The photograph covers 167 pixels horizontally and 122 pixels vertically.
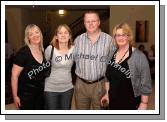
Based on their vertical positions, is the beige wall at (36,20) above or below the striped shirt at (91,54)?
above

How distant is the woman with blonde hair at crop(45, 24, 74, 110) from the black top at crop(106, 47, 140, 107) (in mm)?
367

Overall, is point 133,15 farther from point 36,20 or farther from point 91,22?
point 36,20

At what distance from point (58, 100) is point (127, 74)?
0.67 meters

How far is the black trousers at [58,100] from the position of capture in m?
2.70

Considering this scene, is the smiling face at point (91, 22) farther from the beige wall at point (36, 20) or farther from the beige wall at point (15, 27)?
the beige wall at point (15, 27)

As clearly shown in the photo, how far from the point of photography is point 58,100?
2.71m

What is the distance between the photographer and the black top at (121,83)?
2.63 m

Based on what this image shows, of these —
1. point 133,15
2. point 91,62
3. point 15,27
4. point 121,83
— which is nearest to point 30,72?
point 15,27

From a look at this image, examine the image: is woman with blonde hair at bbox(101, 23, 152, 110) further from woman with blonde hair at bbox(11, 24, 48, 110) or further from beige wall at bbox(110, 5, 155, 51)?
woman with blonde hair at bbox(11, 24, 48, 110)

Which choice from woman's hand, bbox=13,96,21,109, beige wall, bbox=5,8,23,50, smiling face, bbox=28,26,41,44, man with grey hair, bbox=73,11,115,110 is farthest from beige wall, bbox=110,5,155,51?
woman's hand, bbox=13,96,21,109

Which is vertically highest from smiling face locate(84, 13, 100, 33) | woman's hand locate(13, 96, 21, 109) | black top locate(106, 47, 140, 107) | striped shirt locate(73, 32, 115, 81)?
smiling face locate(84, 13, 100, 33)

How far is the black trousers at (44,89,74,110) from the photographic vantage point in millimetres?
2698

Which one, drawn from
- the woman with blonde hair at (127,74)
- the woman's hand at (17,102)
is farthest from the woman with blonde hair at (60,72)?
the woman with blonde hair at (127,74)

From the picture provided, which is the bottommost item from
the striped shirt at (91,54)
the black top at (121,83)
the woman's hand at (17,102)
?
the woman's hand at (17,102)
